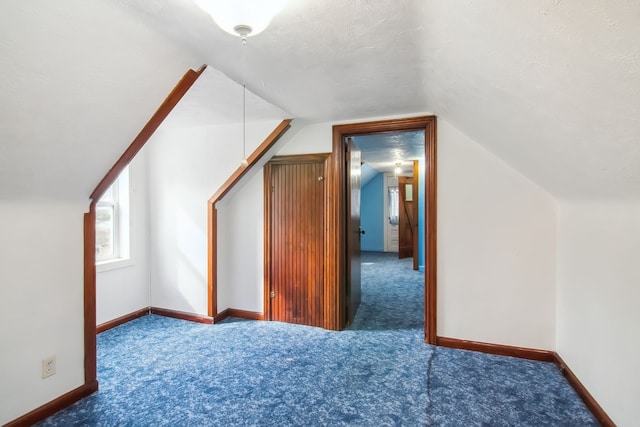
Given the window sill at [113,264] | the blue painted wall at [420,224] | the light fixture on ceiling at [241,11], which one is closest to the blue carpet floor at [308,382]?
the window sill at [113,264]

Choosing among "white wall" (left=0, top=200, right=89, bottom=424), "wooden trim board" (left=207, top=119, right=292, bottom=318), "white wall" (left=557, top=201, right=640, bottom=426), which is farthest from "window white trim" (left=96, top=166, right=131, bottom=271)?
"white wall" (left=557, top=201, right=640, bottom=426)

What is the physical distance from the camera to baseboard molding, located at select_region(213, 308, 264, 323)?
344 cm

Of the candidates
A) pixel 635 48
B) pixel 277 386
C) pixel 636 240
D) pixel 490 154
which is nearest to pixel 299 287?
pixel 277 386

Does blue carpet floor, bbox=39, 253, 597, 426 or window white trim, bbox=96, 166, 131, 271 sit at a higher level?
window white trim, bbox=96, 166, 131, 271

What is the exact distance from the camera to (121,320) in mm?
3318

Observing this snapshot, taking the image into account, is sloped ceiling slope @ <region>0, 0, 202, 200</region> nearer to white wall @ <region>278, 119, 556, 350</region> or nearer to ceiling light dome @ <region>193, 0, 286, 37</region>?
ceiling light dome @ <region>193, 0, 286, 37</region>

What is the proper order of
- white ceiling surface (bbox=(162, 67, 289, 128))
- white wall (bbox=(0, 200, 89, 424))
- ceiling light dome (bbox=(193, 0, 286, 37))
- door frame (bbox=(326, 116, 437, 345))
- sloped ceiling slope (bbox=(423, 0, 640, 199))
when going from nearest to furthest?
sloped ceiling slope (bbox=(423, 0, 640, 199)) < ceiling light dome (bbox=(193, 0, 286, 37)) < white wall (bbox=(0, 200, 89, 424)) < white ceiling surface (bbox=(162, 67, 289, 128)) < door frame (bbox=(326, 116, 437, 345))

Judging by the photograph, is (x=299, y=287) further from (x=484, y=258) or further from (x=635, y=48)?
(x=635, y=48)

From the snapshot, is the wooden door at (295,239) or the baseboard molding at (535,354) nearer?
the baseboard molding at (535,354)

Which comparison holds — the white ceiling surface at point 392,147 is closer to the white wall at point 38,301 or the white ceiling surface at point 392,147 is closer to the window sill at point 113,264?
the white wall at point 38,301

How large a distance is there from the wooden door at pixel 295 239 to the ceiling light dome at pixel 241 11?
2.03 m

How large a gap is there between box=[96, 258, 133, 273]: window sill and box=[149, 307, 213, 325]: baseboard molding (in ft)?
2.01

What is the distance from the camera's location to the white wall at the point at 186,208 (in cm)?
340

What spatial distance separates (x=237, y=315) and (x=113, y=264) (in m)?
1.35
